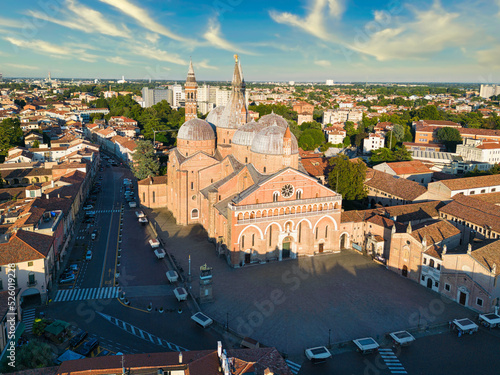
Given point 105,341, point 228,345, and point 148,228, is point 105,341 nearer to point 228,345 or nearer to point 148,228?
point 228,345

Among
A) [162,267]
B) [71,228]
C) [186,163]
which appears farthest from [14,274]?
[186,163]

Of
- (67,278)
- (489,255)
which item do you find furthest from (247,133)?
(489,255)

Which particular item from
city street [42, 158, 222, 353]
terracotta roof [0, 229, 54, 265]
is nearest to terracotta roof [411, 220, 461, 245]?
city street [42, 158, 222, 353]

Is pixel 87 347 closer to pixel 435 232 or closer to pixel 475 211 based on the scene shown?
pixel 435 232

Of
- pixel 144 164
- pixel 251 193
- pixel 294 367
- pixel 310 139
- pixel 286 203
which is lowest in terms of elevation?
pixel 294 367

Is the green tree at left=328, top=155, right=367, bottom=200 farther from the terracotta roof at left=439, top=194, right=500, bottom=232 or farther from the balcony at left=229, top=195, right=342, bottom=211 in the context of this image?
the balcony at left=229, top=195, right=342, bottom=211
